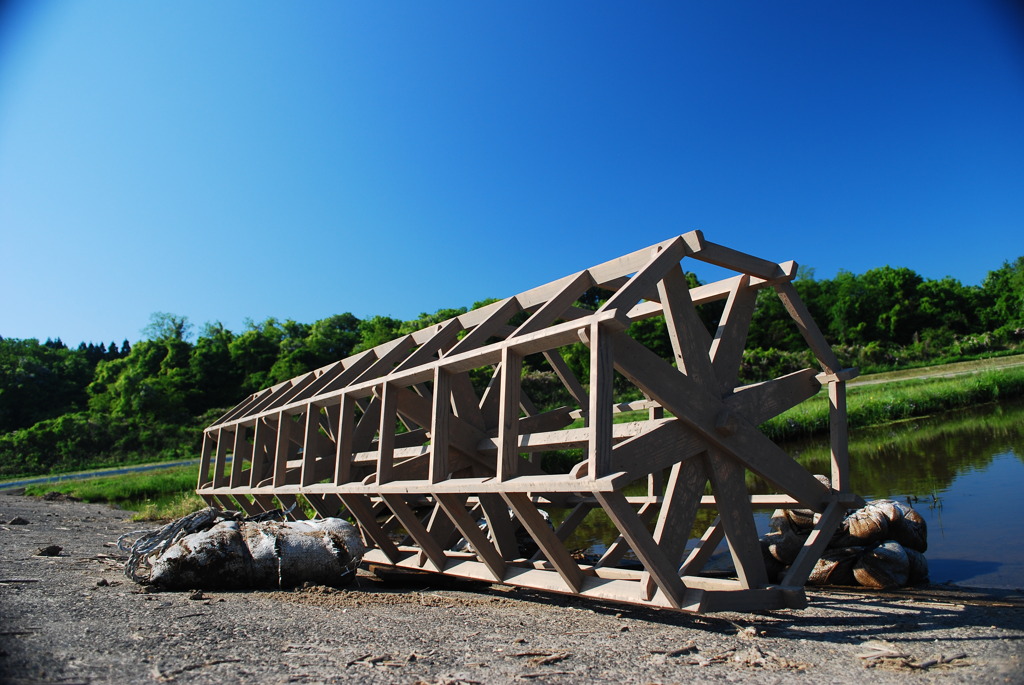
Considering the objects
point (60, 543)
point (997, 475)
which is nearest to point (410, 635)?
point (60, 543)

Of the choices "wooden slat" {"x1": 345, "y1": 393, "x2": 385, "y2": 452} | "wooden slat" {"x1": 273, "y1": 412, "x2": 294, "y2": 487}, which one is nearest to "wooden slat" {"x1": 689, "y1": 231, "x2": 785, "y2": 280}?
"wooden slat" {"x1": 345, "y1": 393, "x2": 385, "y2": 452}

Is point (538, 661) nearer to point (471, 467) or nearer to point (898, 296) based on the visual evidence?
point (471, 467)

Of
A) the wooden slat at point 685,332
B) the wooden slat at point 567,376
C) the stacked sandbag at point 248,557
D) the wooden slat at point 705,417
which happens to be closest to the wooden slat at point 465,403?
the wooden slat at point 567,376

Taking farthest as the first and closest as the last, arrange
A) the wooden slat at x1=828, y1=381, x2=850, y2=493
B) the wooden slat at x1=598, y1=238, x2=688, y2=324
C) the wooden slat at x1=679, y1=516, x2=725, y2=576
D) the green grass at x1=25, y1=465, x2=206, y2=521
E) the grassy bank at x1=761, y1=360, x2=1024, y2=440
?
the grassy bank at x1=761, y1=360, x2=1024, y2=440
the green grass at x1=25, y1=465, x2=206, y2=521
the wooden slat at x1=679, y1=516, x2=725, y2=576
the wooden slat at x1=828, y1=381, x2=850, y2=493
the wooden slat at x1=598, y1=238, x2=688, y2=324

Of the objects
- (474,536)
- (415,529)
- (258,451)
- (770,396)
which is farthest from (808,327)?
(258,451)

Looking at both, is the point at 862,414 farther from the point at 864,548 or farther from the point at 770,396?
the point at 770,396

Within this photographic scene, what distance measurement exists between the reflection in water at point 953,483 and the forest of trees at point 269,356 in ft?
64.3

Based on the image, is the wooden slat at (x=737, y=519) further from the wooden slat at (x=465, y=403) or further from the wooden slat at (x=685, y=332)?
the wooden slat at (x=465, y=403)

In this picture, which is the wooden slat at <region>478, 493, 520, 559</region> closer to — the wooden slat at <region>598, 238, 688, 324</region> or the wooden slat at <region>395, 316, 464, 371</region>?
the wooden slat at <region>395, 316, 464, 371</region>

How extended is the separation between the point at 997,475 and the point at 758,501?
10.4 m

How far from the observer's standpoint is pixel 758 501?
7.79 metres

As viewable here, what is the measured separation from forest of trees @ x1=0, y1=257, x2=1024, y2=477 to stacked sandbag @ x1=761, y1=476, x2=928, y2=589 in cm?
2876

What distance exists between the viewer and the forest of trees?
1724 inches

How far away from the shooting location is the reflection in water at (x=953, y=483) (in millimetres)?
9466
